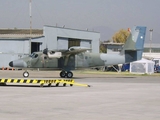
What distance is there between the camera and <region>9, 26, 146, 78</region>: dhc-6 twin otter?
126ft

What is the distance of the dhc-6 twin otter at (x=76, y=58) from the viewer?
38503 millimetres

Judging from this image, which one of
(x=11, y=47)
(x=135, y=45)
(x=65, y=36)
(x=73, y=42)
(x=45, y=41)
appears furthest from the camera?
(x=73, y=42)

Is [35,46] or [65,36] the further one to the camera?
[65,36]

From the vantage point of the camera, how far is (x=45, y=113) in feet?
41.1

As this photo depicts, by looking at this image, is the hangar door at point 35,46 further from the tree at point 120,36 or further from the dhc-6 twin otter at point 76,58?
the tree at point 120,36

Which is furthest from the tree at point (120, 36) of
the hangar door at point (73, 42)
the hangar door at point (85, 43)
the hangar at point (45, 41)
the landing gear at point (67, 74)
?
the landing gear at point (67, 74)

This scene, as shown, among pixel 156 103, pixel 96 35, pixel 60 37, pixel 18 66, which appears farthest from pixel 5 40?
pixel 156 103

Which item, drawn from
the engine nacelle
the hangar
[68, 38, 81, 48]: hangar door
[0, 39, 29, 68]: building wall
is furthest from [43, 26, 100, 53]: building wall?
the engine nacelle

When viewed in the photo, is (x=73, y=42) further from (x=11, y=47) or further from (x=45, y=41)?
(x=11, y=47)

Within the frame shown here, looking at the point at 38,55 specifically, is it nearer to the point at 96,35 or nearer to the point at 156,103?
the point at 156,103

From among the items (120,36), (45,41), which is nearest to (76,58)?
(45,41)

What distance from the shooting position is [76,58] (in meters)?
39.5

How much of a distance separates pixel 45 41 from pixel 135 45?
2785 cm

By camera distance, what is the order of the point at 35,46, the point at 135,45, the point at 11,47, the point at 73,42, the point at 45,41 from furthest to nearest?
the point at 73,42
the point at 35,46
the point at 45,41
the point at 11,47
the point at 135,45
